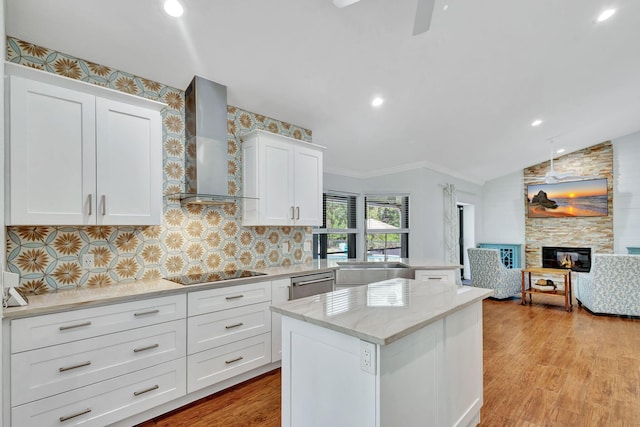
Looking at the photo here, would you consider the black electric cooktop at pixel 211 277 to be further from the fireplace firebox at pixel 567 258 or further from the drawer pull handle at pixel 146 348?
the fireplace firebox at pixel 567 258

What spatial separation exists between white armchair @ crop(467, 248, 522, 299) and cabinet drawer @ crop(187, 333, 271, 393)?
443cm

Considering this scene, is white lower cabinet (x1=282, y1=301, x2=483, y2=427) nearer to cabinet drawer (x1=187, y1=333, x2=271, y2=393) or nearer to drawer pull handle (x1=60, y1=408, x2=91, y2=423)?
cabinet drawer (x1=187, y1=333, x2=271, y2=393)

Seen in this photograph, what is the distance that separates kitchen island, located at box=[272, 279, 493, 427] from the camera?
1341mm

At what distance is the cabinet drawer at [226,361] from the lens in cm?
236

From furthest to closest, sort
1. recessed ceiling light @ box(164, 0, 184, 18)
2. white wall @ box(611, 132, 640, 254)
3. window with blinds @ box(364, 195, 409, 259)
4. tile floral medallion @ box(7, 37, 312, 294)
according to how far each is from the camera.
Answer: white wall @ box(611, 132, 640, 254) → window with blinds @ box(364, 195, 409, 259) → tile floral medallion @ box(7, 37, 312, 294) → recessed ceiling light @ box(164, 0, 184, 18)

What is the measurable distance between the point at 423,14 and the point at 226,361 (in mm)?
2674

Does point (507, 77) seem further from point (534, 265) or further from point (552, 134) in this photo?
point (534, 265)

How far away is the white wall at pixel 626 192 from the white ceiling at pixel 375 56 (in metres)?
2.61

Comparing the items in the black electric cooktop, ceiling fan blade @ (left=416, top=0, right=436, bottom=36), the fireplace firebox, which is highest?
ceiling fan blade @ (left=416, top=0, right=436, bottom=36)

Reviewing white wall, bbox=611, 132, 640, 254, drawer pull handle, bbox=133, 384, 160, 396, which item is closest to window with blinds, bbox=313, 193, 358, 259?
drawer pull handle, bbox=133, 384, 160, 396

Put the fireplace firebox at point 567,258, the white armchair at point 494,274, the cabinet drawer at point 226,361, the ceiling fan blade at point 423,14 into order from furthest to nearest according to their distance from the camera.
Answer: the fireplace firebox at point 567,258, the white armchair at point 494,274, the cabinet drawer at point 226,361, the ceiling fan blade at point 423,14

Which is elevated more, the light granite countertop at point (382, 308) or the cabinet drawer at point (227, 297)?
the light granite countertop at point (382, 308)

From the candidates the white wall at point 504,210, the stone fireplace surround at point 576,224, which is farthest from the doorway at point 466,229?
the stone fireplace surround at point 576,224

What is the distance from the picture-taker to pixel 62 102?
1990mm
